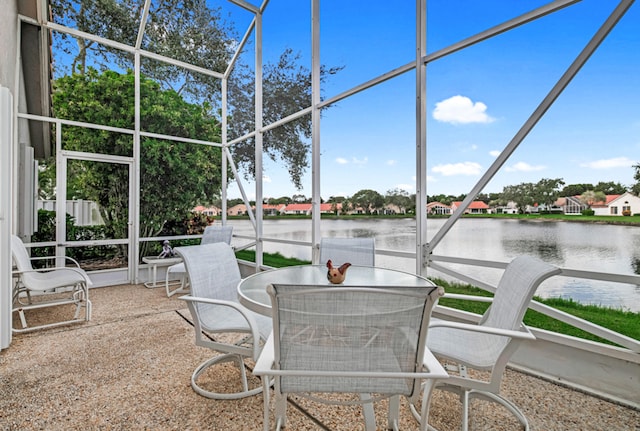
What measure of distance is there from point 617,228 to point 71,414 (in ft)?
12.2

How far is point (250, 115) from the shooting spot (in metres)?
5.82

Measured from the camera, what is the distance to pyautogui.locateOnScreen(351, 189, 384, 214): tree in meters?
3.94

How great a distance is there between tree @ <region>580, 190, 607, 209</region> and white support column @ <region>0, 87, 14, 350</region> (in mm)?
4581

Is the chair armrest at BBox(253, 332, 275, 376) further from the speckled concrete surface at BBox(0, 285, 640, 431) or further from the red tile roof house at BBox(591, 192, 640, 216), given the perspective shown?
the red tile roof house at BBox(591, 192, 640, 216)

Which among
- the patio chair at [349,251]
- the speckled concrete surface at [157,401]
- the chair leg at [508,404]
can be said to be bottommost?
the speckled concrete surface at [157,401]

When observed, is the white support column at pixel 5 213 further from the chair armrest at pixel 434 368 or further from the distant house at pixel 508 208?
the distant house at pixel 508 208

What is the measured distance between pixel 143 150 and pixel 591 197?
6.06 metres

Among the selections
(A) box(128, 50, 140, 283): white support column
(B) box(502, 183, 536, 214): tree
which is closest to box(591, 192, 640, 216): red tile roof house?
(B) box(502, 183, 536, 214): tree

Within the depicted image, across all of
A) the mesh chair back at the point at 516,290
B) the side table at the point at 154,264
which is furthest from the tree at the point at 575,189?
the side table at the point at 154,264

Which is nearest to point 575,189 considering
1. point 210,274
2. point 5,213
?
point 210,274

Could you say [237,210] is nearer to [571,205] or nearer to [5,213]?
[5,213]

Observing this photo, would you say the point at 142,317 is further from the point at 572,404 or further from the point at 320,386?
the point at 572,404

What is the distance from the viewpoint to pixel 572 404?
1.93 m

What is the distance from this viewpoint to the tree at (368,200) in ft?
12.9
